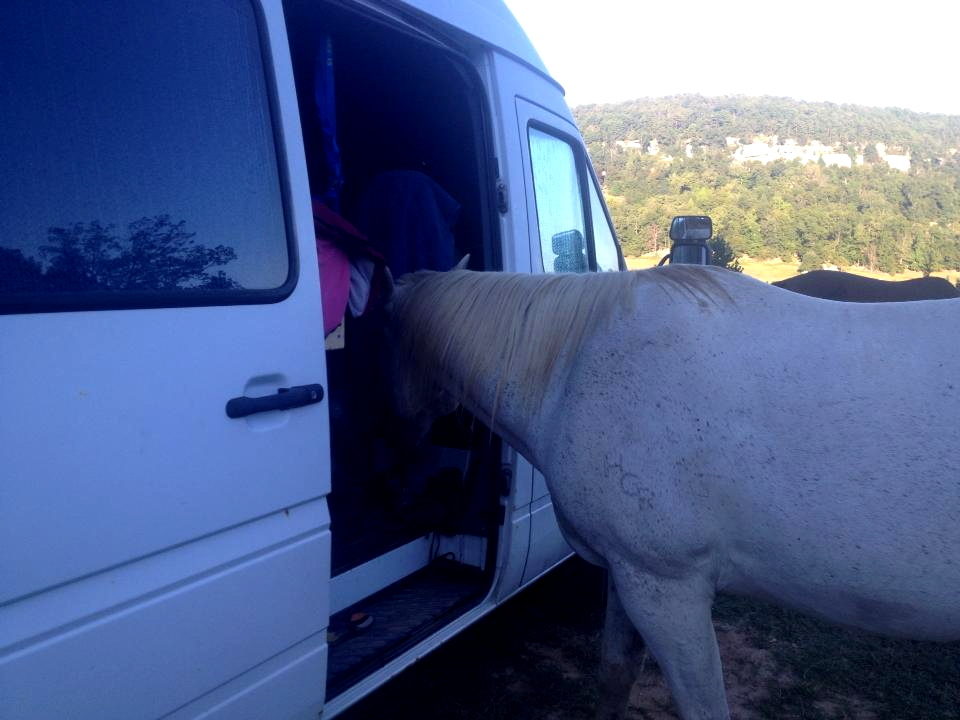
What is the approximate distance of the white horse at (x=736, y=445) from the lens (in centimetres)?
161

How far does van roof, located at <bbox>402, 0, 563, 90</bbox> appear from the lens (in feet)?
7.48

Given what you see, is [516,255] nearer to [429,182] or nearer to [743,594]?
[429,182]

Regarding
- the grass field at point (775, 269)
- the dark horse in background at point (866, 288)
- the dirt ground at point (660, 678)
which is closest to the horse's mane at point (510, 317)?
the dirt ground at point (660, 678)

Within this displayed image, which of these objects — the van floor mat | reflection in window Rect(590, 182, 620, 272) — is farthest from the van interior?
reflection in window Rect(590, 182, 620, 272)

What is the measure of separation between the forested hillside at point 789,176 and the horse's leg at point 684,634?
13.2m

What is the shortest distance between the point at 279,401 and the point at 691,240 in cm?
253

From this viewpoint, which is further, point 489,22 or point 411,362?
point 489,22

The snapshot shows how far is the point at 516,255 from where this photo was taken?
103 inches

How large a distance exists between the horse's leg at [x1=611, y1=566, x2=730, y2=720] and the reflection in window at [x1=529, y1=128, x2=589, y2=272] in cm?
142

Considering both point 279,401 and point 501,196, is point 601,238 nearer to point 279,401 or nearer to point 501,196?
point 501,196

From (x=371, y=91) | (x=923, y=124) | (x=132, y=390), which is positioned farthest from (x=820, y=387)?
(x=923, y=124)

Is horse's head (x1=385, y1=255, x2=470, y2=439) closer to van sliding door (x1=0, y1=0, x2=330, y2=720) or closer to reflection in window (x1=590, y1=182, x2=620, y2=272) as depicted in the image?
van sliding door (x1=0, y1=0, x2=330, y2=720)

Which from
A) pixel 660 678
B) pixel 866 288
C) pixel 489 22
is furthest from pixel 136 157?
pixel 866 288

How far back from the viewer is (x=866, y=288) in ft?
15.4
